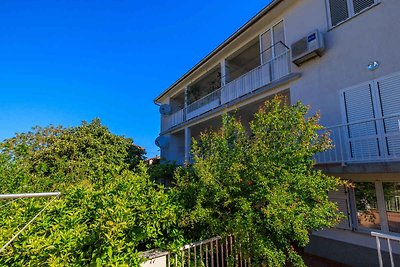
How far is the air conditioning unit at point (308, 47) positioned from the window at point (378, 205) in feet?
16.4

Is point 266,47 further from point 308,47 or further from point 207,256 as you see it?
point 207,256

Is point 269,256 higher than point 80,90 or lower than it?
lower

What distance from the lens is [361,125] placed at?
7.55 metres

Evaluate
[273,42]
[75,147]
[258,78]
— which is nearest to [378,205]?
[258,78]

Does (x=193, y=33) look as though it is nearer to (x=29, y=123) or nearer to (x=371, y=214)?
(x=29, y=123)

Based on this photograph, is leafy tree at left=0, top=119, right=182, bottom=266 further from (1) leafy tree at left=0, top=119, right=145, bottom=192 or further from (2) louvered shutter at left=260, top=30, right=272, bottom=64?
(2) louvered shutter at left=260, top=30, right=272, bottom=64

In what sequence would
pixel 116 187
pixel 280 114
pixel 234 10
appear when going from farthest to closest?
pixel 234 10 < pixel 280 114 < pixel 116 187

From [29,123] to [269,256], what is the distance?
19.5 meters

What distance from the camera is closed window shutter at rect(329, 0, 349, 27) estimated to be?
331 inches

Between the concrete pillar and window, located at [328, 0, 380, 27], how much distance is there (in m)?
6.23

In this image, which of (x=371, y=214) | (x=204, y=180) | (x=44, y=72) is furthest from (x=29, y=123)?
(x=371, y=214)

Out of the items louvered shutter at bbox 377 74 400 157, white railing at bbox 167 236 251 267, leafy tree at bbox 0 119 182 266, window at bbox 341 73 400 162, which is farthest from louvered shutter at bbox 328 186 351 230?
leafy tree at bbox 0 119 182 266

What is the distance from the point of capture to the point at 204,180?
513 centimetres

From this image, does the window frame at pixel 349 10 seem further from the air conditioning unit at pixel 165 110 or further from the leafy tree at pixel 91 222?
the air conditioning unit at pixel 165 110
